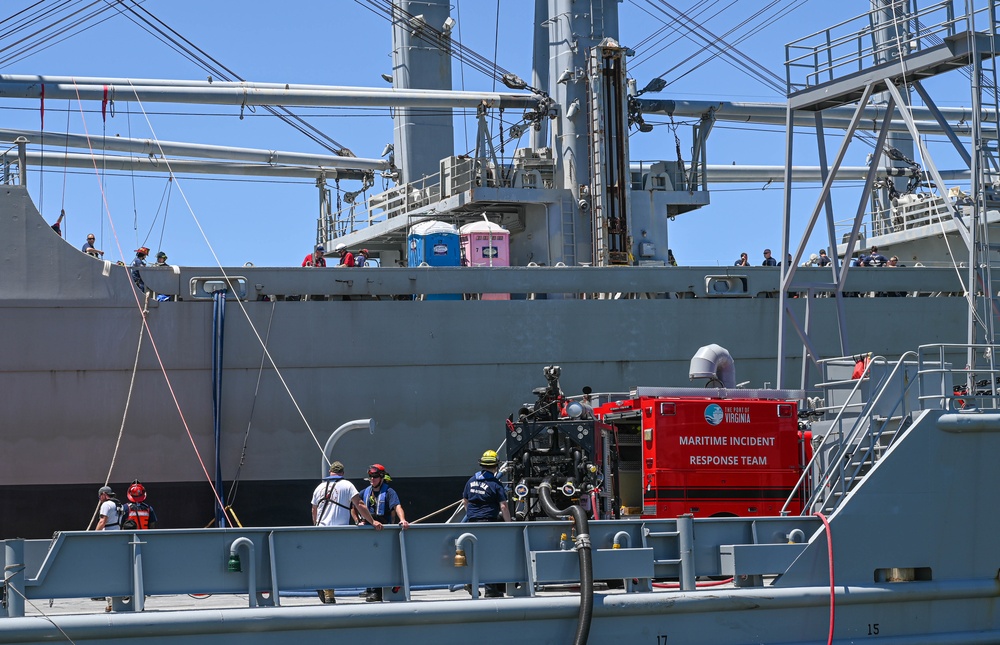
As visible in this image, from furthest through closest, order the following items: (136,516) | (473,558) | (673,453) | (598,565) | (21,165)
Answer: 1. (21,165)
2. (136,516)
3. (673,453)
4. (598,565)
5. (473,558)

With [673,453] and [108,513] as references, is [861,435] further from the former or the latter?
[108,513]

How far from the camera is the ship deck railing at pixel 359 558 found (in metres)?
8.76

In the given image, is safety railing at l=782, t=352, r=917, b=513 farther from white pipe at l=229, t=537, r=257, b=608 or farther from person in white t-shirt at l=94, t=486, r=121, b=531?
person in white t-shirt at l=94, t=486, r=121, b=531

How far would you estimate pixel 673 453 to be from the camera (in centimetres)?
1226

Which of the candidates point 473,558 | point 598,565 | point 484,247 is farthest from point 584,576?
point 484,247

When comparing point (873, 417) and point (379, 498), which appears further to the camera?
point (873, 417)

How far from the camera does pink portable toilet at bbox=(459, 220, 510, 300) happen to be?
23297mm

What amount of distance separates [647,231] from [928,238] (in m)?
8.53

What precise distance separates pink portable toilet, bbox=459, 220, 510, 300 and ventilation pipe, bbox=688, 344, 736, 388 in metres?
8.60

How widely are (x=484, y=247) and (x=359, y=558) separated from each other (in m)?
14.4

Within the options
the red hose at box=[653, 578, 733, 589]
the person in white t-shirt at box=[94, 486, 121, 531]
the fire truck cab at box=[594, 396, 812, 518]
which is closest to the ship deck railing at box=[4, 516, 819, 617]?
the red hose at box=[653, 578, 733, 589]

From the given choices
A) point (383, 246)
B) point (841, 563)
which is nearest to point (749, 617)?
point (841, 563)

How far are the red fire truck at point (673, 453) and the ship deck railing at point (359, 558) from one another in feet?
4.50

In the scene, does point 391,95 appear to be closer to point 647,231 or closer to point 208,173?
point 647,231
